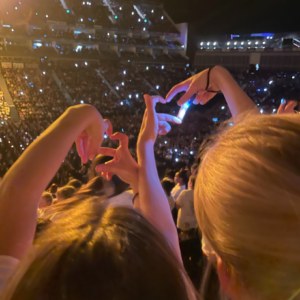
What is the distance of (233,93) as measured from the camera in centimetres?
109

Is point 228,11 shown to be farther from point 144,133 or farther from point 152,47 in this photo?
point 144,133

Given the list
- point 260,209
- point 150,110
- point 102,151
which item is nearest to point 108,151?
point 102,151

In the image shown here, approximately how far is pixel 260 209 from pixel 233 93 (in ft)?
2.50

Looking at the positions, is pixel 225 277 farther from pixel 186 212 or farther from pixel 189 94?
pixel 186 212

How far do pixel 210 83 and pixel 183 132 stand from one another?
11.1 m

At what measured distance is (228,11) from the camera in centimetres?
2461

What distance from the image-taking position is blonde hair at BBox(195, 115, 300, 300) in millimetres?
411

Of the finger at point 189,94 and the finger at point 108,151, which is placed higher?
the finger at point 189,94

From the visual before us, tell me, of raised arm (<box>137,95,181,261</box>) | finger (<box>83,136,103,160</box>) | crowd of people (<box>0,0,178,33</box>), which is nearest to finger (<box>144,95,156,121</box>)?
raised arm (<box>137,95,181,261</box>)

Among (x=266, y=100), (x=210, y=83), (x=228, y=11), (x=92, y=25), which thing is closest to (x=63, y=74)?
(x=92, y=25)

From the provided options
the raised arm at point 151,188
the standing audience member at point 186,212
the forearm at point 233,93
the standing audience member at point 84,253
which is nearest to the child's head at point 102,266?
the standing audience member at point 84,253

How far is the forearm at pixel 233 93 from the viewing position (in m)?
1.05

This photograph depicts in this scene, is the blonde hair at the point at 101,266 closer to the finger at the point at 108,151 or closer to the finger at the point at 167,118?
the finger at the point at 108,151

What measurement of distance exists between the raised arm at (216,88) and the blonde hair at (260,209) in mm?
581
